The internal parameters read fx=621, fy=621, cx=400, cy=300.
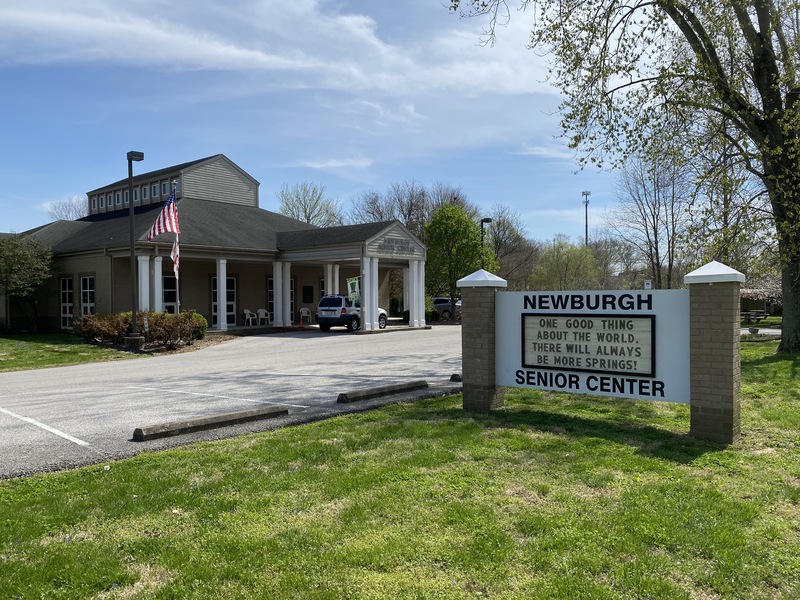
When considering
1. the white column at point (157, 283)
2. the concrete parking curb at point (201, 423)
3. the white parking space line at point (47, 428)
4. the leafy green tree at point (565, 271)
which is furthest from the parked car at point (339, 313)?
the leafy green tree at point (565, 271)

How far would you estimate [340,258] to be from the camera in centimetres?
2870

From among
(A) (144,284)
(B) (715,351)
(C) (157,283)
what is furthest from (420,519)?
(C) (157,283)

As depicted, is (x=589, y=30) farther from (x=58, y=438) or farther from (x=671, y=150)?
(x=58, y=438)

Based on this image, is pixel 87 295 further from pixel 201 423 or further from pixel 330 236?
pixel 201 423

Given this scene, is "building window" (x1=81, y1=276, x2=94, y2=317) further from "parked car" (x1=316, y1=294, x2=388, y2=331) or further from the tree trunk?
the tree trunk

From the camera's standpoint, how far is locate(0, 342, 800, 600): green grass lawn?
345cm

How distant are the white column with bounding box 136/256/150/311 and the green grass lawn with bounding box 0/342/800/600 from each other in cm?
1857

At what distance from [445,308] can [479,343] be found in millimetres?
32447

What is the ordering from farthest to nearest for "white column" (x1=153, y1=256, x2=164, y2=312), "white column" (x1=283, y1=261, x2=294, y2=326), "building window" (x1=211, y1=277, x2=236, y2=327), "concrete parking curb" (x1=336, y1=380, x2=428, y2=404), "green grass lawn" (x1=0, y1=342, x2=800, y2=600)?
"white column" (x1=283, y1=261, x2=294, y2=326) → "building window" (x1=211, y1=277, x2=236, y2=327) → "white column" (x1=153, y1=256, x2=164, y2=312) → "concrete parking curb" (x1=336, y1=380, x2=428, y2=404) → "green grass lawn" (x1=0, y1=342, x2=800, y2=600)

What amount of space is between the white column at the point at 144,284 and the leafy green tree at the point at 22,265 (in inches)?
203

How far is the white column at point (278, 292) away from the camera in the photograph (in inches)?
1170

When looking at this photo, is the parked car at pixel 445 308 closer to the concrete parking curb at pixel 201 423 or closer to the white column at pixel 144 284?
the white column at pixel 144 284

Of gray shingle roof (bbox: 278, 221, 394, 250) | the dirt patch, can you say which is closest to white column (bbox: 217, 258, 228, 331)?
the dirt patch

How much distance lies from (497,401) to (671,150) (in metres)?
8.35
